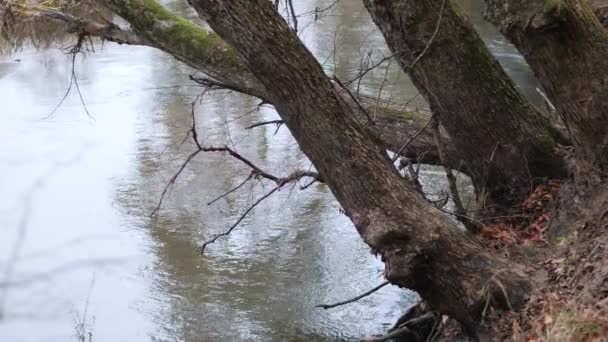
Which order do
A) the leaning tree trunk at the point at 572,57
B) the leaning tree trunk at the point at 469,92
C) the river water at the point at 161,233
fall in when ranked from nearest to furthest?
the leaning tree trunk at the point at 572,57 < the leaning tree trunk at the point at 469,92 < the river water at the point at 161,233

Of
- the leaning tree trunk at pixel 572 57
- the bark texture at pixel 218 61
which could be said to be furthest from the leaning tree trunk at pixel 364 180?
the bark texture at pixel 218 61

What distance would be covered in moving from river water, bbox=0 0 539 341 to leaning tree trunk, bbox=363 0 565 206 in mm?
1948

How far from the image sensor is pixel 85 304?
7.70 metres

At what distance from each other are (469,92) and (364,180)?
4.96 feet

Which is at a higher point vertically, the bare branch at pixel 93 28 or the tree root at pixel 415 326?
the bare branch at pixel 93 28

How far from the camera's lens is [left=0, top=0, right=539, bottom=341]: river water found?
730 centimetres

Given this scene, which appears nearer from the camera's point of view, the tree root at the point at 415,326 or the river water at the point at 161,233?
the tree root at the point at 415,326

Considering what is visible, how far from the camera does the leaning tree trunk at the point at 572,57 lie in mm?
4711

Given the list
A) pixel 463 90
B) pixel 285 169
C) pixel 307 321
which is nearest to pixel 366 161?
pixel 463 90

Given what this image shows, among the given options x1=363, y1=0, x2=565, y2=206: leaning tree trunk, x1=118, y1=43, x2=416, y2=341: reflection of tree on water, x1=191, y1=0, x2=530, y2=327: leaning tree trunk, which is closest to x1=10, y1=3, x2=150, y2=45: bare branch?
x1=118, y1=43, x2=416, y2=341: reflection of tree on water

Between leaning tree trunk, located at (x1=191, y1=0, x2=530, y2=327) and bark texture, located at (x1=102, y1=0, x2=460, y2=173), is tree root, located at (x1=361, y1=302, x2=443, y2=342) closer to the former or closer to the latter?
bark texture, located at (x1=102, y1=0, x2=460, y2=173)

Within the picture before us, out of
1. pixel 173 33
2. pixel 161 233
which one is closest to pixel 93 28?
pixel 173 33

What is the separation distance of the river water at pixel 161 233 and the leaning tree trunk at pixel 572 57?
271cm

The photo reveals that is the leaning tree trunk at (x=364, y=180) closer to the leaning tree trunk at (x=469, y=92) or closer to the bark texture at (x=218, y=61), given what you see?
the leaning tree trunk at (x=469, y=92)
